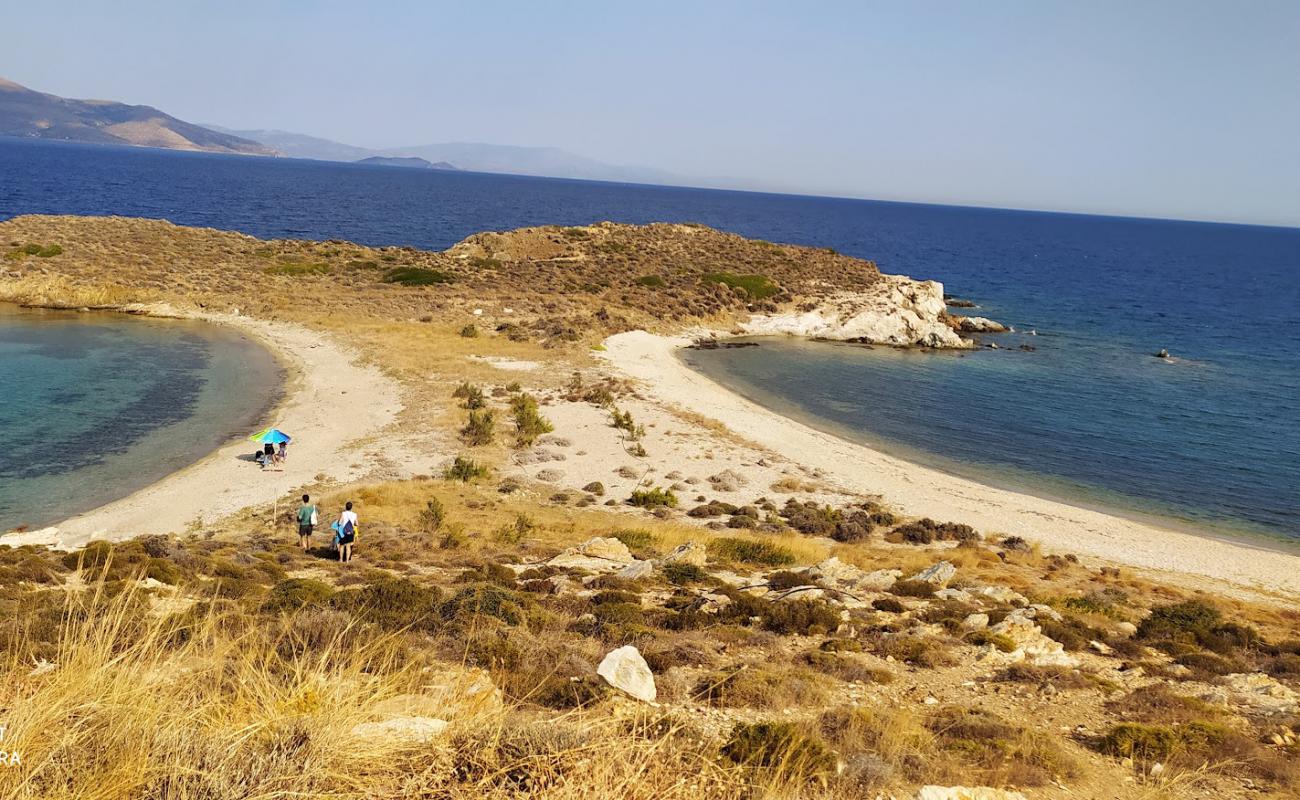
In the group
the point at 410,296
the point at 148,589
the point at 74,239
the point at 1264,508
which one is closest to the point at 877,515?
the point at 1264,508

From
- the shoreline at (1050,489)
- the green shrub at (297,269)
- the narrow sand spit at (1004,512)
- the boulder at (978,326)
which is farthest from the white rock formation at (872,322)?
the green shrub at (297,269)

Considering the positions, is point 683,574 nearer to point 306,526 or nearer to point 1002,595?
point 1002,595

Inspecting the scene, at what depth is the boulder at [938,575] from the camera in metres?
18.0

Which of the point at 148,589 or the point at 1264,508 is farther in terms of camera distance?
the point at 1264,508

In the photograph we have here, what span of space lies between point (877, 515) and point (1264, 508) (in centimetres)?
1812

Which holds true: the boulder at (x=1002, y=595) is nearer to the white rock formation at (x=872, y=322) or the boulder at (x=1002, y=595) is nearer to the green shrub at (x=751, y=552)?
the green shrub at (x=751, y=552)

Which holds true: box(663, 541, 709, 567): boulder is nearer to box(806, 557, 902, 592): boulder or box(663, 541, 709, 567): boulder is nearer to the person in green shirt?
box(806, 557, 902, 592): boulder

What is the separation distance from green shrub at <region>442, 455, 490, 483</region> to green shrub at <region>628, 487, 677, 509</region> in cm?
565

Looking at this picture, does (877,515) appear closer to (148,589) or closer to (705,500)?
Answer: (705,500)

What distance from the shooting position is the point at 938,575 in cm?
1827

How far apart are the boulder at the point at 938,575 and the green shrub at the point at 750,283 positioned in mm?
50743

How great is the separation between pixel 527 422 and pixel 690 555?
581 inches

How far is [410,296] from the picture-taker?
5662cm

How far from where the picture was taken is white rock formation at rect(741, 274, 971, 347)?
62.0m
